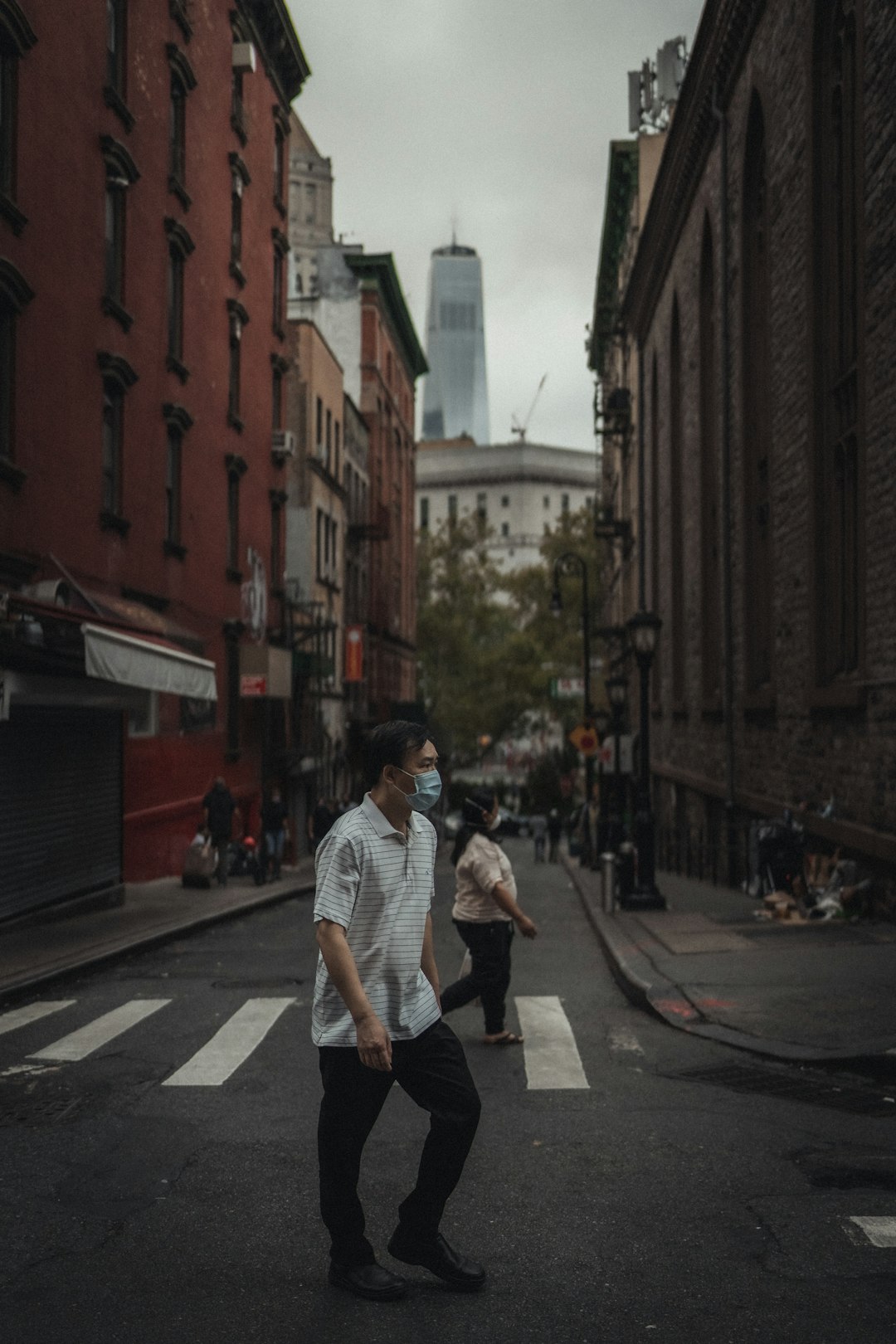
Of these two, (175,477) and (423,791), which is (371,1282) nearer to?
(423,791)

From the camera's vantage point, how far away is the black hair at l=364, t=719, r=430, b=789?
4984 millimetres

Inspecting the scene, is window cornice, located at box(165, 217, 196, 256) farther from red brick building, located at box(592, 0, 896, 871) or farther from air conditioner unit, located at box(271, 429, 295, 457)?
red brick building, located at box(592, 0, 896, 871)

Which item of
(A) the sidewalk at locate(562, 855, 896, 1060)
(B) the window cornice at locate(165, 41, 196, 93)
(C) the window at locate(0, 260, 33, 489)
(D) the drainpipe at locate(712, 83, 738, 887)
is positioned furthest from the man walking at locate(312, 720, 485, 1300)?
(B) the window cornice at locate(165, 41, 196, 93)

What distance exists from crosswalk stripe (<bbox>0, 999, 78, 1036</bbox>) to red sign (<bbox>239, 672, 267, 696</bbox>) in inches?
800

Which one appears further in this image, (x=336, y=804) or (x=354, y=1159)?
(x=336, y=804)

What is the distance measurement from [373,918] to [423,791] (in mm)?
488

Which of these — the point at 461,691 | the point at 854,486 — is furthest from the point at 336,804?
the point at 461,691

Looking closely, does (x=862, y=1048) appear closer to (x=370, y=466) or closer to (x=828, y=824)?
(x=828, y=824)

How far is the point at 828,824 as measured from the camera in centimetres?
1731

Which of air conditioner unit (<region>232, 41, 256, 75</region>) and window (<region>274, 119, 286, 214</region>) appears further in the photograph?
window (<region>274, 119, 286, 214</region>)

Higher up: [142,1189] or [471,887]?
[471,887]

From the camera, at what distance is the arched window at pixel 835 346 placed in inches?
674

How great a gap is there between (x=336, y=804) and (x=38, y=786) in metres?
21.9

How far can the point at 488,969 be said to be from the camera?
31.9ft
